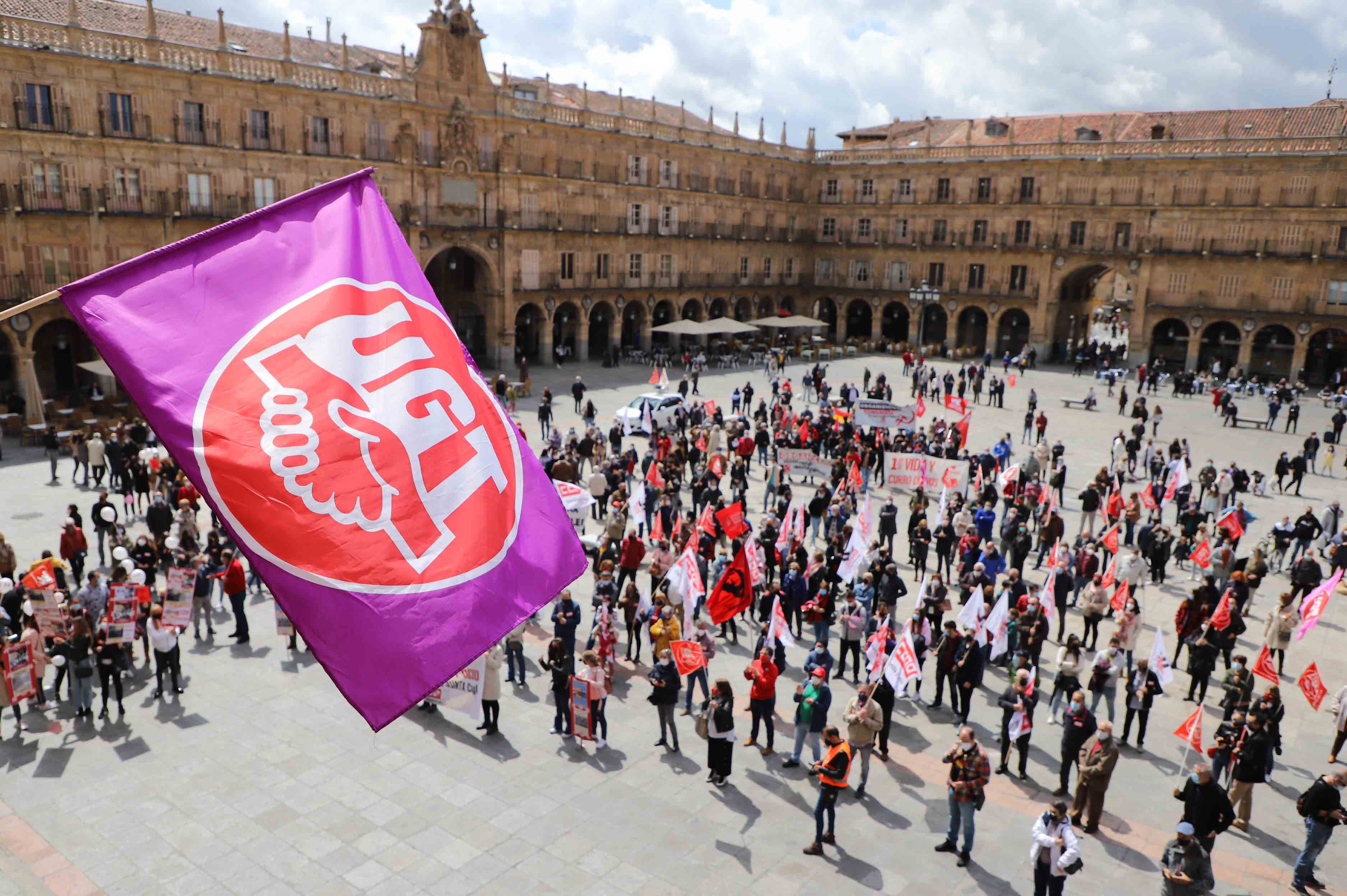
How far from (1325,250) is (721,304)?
32745 millimetres

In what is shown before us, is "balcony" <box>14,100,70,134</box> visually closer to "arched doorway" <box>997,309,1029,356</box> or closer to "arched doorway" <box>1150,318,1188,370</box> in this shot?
"arched doorway" <box>997,309,1029,356</box>

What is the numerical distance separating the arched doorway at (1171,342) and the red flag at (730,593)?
4980cm

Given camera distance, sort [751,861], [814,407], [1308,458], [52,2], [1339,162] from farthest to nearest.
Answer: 1. [1339,162]
2. [814,407]
3. [52,2]
4. [1308,458]
5. [751,861]

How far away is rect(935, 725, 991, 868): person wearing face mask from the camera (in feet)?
32.8

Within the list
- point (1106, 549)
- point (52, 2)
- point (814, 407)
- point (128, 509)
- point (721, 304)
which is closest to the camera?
point (1106, 549)

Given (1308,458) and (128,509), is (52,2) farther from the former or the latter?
(1308,458)

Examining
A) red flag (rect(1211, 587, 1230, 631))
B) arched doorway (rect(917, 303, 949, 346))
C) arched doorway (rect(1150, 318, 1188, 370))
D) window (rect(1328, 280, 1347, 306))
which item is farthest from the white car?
window (rect(1328, 280, 1347, 306))

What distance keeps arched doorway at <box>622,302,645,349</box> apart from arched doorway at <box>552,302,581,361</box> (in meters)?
2.93

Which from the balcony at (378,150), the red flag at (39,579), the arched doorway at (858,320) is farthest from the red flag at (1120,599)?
the arched doorway at (858,320)

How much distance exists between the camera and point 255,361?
18.2 feet

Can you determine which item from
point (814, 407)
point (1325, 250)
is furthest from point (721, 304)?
point (1325, 250)

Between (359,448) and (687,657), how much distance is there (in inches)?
296

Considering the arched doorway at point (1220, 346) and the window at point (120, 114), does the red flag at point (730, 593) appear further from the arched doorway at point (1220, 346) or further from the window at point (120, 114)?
the arched doorway at point (1220, 346)

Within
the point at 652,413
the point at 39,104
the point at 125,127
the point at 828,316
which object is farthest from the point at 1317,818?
the point at 828,316
